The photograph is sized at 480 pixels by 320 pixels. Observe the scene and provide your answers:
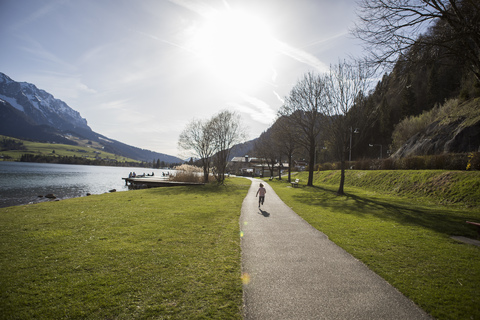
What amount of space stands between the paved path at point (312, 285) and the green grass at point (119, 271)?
0.48m

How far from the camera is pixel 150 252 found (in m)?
6.09

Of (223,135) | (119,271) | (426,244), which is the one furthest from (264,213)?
(223,135)

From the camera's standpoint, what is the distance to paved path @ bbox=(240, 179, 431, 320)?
12.2ft

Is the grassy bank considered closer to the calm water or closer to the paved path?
the paved path

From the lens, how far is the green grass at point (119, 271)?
3.73 m

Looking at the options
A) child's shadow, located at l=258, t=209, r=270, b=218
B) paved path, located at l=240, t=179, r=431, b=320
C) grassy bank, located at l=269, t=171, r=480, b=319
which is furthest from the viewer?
child's shadow, located at l=258, t=209, r=270, b=218

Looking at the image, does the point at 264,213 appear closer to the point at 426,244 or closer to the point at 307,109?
the point at 426,244

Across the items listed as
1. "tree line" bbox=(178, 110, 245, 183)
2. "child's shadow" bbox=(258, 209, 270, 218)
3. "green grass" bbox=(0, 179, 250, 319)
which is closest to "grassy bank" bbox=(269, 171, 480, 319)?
"child's shadow" bbox=(258, 209, 270, 218)

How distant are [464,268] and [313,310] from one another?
4.56 meters

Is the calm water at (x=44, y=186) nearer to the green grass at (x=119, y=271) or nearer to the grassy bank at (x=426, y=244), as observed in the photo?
the green grass at (x=119, y=271)

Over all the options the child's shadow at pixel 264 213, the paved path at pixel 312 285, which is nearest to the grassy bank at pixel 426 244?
the paved path at pixel 312 285

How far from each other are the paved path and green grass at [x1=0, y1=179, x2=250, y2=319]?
1.56 feet

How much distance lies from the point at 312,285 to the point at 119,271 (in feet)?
14.5

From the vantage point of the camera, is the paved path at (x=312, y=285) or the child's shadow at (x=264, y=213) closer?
the paved path at (x=312, y=285)
